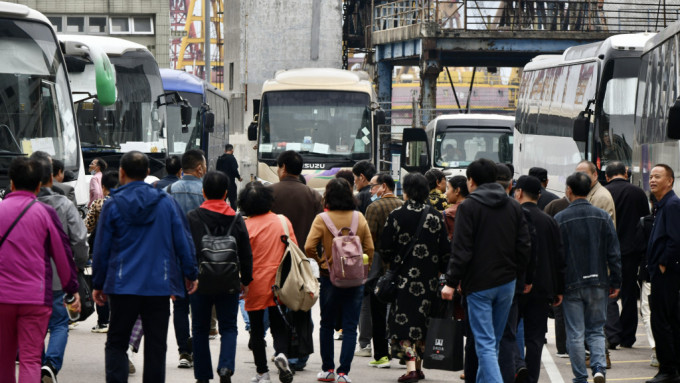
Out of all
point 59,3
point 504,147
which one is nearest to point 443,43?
point 504,147

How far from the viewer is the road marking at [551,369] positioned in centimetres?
1003

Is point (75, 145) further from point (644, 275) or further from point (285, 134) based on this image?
point (285, 134)

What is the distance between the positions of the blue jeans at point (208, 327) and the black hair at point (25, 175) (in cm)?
167

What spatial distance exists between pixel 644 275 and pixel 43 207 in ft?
17.9

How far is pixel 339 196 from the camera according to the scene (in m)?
9.56

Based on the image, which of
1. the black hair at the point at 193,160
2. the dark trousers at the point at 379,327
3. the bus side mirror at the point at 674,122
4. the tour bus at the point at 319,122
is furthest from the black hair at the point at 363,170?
the tour bus at the point at 319,122

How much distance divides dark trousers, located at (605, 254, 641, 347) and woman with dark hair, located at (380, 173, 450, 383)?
2.51 meters

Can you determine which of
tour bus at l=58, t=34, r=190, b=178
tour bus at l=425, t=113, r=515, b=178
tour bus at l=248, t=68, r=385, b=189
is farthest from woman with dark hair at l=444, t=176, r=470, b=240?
tour bus at l=425, t=113, r=515, b=178

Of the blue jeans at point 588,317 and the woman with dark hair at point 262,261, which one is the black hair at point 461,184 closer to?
the blue jeans at point 588,317

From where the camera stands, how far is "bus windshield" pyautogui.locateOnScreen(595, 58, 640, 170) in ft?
62.1

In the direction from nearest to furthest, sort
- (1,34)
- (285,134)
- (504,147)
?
(1,34) < (285,134) < (504,147)

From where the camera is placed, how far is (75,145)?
1355 cm

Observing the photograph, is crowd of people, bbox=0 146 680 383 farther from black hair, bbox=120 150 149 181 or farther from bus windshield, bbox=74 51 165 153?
bus windshield, bbox=74 51 165 153

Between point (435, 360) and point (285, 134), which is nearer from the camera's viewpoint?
point (435, 360)
